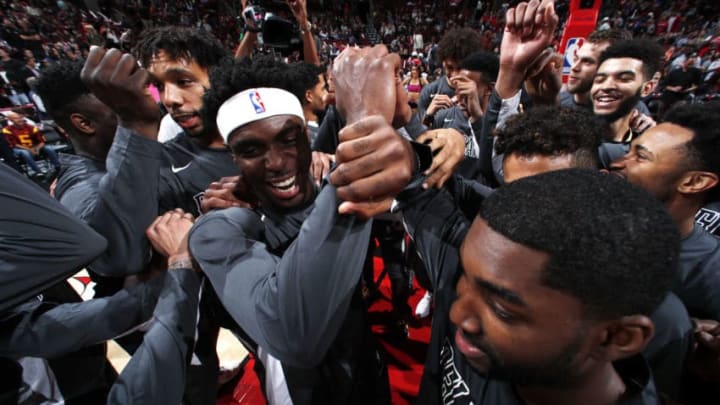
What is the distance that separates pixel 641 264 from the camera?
72cm

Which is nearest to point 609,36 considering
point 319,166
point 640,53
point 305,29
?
point 640,53

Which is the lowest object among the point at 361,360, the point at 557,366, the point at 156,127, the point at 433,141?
the point at 361,360

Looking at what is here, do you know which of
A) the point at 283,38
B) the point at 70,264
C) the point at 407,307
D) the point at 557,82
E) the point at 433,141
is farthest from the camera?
the point at 283,38

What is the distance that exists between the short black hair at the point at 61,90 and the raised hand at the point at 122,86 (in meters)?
0.59

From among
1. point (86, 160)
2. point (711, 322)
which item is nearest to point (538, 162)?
point (711, 322)

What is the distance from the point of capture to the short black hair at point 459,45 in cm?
455

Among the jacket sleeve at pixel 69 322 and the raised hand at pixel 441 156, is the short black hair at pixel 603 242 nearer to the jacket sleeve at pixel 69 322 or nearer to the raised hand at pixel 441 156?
the raised hand at pixel 441 156

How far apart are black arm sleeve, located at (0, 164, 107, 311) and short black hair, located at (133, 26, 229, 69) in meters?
1.56

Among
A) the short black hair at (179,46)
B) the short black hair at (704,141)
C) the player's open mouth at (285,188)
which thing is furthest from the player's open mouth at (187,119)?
the short black hair at (704,141)

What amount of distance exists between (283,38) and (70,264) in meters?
2.93

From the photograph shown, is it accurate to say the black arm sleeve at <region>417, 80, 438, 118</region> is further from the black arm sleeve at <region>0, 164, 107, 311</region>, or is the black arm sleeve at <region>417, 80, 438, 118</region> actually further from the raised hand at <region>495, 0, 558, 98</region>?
the black arm sleeve at <region>0, 164, 107, 311</region>

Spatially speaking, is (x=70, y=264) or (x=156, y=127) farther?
(x=156, y=127)

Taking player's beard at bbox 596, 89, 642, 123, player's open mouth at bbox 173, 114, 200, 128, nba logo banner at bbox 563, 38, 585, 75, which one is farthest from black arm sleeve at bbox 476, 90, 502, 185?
nba logo banner at bbox 563, 38, 585, 75

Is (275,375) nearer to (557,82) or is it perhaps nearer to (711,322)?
(711,322)
